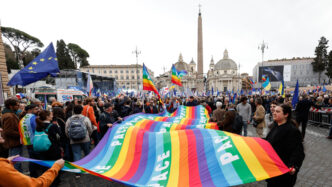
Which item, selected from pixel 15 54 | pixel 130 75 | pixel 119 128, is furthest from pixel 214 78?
Answer: pixel 119 128

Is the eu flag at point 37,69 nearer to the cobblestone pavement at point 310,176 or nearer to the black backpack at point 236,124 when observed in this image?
the cobblestone pavement at point 310,176

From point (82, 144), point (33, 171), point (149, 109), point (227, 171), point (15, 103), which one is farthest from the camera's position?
point (149, 109)

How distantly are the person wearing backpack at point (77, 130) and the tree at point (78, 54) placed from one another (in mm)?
64802

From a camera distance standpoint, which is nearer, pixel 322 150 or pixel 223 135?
pixel 223 135

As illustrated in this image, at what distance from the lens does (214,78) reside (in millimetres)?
86875

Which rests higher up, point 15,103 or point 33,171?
point 15,103

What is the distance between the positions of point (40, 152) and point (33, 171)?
2.17 feet

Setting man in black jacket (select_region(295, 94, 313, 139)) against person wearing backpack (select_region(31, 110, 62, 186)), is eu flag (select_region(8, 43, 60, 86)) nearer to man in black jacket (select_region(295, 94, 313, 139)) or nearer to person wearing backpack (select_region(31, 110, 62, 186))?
person wearing backpack (select_region(31, 110, 62, 186))

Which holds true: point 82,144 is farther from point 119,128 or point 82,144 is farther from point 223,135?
point 223,135

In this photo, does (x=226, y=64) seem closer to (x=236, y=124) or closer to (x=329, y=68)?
(x=329, y=68)

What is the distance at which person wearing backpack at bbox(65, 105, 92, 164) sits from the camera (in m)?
3.95

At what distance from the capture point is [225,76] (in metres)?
83.5

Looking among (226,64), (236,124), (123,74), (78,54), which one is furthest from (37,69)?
(226,64)

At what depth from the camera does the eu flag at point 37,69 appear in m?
6.50
